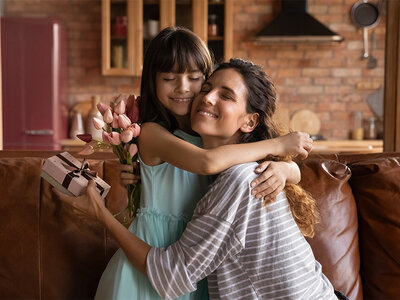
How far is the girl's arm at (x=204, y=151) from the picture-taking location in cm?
139

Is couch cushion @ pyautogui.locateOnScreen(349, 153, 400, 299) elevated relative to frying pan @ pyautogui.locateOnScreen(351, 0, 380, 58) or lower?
lower

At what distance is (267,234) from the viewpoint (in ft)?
4.46

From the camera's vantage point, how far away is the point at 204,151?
141 centimetres

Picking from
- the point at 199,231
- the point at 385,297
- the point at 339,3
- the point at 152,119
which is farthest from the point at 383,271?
the point at 339,3

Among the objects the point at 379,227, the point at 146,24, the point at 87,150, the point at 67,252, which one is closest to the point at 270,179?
the point at 87,150

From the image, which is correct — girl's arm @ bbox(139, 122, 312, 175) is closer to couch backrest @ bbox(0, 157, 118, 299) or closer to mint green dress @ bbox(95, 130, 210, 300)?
mint green dress @ bbox(95, 130, 210, 300)

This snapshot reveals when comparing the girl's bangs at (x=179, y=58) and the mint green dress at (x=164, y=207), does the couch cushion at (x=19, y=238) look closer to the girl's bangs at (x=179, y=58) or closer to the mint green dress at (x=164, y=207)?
the mint green dress at (x=164, y=207)

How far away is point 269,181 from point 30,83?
407 cm

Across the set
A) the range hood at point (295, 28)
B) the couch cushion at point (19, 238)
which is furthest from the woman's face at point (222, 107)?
the range hood at point (295, 28)

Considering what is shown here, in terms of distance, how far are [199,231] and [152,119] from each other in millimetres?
453

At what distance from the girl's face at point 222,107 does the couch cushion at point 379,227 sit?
693mm

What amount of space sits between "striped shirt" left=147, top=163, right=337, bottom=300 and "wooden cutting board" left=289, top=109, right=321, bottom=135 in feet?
13.8

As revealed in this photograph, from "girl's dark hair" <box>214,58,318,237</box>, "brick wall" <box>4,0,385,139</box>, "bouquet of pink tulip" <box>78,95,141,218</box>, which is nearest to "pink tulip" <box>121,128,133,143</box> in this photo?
"bouquet of pink tulip" <box>78,95,141,218</box>

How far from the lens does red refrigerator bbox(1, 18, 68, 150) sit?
16.1 feet
